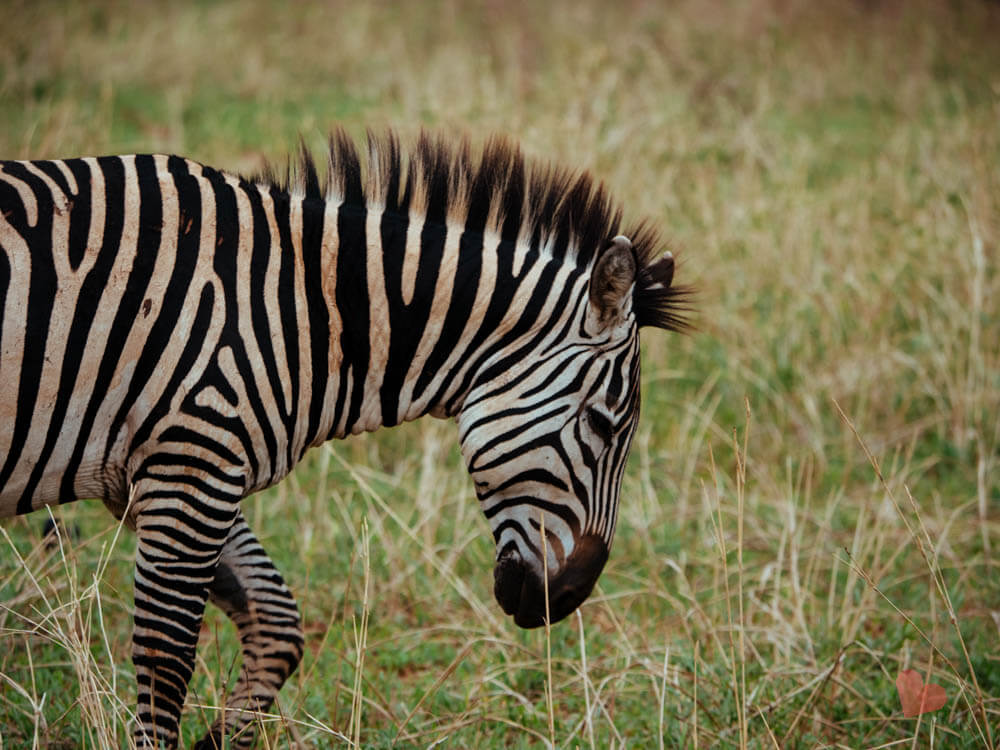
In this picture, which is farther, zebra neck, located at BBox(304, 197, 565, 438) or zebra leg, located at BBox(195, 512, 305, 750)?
zebra leg, located at BBox(195, 512, 305, 750)

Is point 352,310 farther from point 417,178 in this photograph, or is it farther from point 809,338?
point 809,338

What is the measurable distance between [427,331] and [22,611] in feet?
7.39

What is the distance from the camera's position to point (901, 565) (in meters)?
5.20

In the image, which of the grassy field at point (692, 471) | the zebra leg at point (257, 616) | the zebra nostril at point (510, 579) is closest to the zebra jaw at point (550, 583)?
the zebra nostril at point (510, 579)

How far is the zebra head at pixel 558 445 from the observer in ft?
10.5

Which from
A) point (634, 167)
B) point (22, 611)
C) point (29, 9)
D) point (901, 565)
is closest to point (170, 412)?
point (22, 611)

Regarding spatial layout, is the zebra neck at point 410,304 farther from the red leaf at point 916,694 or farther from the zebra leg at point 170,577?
the red leaf at point 916,694

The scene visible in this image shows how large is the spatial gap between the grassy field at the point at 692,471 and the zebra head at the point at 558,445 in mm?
317

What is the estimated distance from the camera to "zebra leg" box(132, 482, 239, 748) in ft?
9.84

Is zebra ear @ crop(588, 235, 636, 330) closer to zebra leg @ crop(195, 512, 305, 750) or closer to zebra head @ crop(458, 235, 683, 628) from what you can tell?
zebra head @ crop(458, 235, 683, 628)

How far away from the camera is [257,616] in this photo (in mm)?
3592

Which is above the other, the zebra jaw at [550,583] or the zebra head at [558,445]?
the zebra head at [558,445]

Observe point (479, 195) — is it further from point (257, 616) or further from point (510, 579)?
point (257, 616)

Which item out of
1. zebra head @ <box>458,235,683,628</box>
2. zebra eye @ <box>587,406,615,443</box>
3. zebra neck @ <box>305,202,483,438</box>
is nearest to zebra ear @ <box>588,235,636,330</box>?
zebra head @ <box>458,235,683,628</box>
